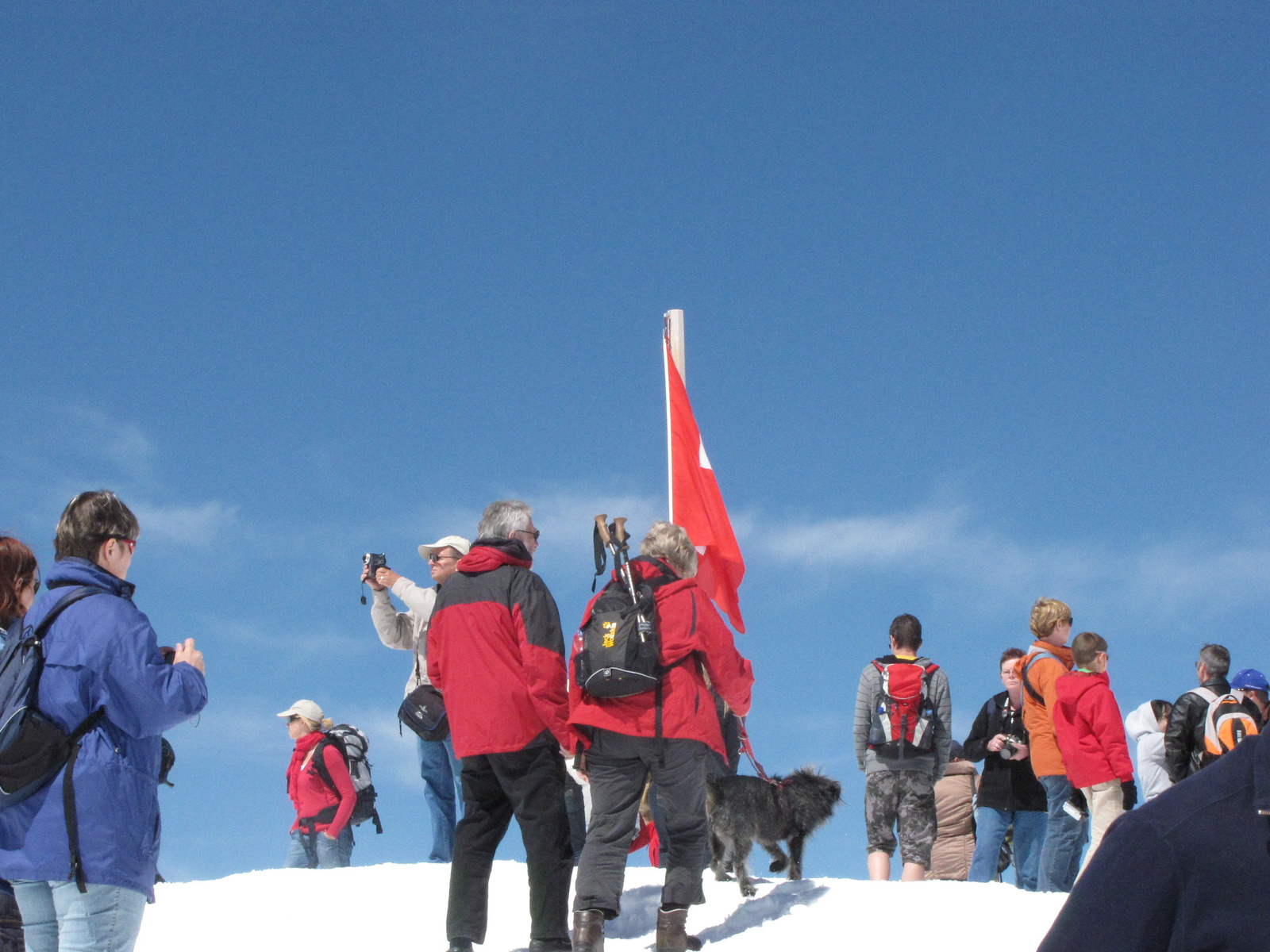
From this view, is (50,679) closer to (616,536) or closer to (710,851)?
(616,536)

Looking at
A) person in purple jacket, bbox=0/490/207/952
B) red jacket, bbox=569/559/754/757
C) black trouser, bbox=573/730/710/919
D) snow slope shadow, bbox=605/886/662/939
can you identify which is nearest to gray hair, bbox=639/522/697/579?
red jacket, bbox=569/559/754/757

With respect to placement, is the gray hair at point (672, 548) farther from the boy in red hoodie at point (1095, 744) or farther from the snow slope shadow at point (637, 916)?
the boy in red hoodie at point (1095, 744)

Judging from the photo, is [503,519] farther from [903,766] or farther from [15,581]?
[903,766]

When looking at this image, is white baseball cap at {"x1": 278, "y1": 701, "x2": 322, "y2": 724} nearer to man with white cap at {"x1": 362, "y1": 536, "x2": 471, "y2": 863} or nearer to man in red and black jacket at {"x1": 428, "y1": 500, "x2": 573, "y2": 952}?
man with white cap at {"x1": 362, "y1": 536, "x2": 471, "y2": 863}

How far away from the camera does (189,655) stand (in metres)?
4.20

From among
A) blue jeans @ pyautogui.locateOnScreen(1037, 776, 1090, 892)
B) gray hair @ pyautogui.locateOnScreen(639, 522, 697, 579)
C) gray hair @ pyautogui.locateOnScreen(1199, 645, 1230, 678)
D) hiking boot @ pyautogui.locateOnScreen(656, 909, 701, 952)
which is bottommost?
hiking boot @ pyautogui.locateOnScreen(656, 909, 701, 952)

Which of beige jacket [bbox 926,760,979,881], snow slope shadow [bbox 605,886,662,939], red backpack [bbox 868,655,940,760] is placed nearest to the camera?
snow slope shadow [bbox 605,886,662,939]

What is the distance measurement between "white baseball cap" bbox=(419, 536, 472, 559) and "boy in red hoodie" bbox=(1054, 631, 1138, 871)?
13.4ft

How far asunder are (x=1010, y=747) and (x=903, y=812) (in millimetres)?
1111

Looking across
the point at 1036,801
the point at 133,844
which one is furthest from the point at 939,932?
the point at 133,844

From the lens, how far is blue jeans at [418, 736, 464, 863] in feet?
26.7

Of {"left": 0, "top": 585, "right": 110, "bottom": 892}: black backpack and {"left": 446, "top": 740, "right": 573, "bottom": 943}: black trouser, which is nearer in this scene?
{"left": 0, "top": 585, "right": 110, "bottom": 892}: black backpack

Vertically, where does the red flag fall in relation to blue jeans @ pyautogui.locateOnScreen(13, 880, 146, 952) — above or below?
above

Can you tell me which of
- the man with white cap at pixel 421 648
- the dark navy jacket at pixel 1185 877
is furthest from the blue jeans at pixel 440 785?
the dark navy jacket at pixel 1185 877
